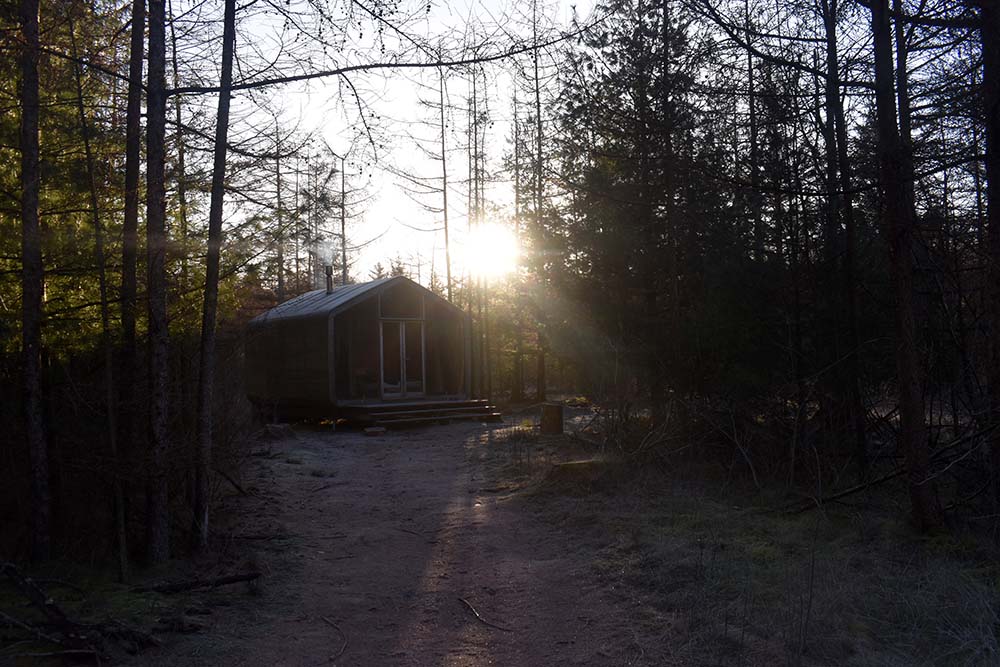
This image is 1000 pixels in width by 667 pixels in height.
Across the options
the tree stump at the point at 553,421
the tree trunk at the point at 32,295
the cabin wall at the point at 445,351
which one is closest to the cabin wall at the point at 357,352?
the cabin wall at the point at 445,351

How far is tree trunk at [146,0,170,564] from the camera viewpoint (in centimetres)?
666

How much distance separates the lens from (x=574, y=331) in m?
15.3

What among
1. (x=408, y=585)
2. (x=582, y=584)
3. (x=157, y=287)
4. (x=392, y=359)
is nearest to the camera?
(x=582, y=584)

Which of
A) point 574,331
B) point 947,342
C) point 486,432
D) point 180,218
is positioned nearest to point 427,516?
point 180,218

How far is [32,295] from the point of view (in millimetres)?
6406

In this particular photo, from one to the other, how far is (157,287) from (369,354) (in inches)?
586

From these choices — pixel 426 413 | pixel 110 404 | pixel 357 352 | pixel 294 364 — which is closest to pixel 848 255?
pixel 110 404

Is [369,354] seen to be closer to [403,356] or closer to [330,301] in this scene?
[403,356]

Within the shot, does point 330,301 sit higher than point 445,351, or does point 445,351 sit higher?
point 330,301

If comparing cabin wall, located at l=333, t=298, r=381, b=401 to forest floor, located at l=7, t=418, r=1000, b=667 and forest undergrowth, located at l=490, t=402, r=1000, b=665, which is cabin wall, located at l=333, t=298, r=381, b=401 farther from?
forest undergrowth, located at l=490, t=402, r=1000, b=665

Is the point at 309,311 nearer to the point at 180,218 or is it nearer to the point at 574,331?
the point at 574,331

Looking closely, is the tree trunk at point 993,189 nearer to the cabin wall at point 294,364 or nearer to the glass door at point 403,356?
the cabin wall at point 294,364

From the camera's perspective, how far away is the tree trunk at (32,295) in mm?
6395

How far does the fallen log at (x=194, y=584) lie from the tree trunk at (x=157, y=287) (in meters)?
0.76
